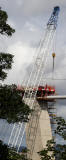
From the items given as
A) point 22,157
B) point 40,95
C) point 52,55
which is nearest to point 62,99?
point 40,95

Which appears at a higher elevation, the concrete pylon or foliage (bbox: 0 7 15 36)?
the concrete pylon

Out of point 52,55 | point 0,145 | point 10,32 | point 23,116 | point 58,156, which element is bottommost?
point 58,156

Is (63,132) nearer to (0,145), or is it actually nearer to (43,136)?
(0,145)

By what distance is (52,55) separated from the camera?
82.9m

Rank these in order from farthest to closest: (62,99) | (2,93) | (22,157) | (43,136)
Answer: (62,99)
(43,136)
(22,157)
(2,93)

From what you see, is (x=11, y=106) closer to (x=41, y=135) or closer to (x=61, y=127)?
(x=61, y=127)

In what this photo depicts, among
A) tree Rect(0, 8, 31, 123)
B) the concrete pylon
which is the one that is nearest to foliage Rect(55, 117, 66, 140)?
tree Rect(0, 8, 31, 123)

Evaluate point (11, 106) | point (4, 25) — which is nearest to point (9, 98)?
point (11, 106)

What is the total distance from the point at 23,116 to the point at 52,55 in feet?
207

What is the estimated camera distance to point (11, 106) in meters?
19.9

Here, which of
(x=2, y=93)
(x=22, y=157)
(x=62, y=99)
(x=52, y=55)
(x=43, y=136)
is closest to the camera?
(x=2, y=93)

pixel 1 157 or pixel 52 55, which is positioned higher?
pixel 52 55

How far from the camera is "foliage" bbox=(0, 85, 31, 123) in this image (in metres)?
19.7

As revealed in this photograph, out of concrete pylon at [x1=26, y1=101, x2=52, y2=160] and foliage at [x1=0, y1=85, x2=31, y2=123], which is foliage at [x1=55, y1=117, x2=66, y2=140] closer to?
foliage at [x1=0, y1=85, x2=31, y2=123]
